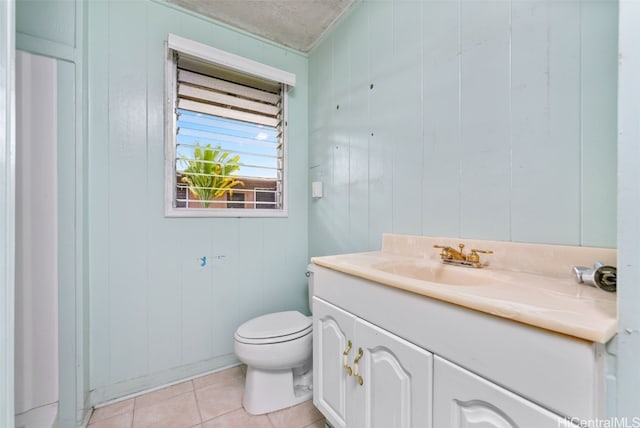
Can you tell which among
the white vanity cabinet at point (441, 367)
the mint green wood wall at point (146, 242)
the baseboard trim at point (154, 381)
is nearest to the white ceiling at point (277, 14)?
the mint green wood wall at point (146, 242)

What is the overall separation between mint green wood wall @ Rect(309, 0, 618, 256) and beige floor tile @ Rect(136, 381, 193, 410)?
4.22 feet

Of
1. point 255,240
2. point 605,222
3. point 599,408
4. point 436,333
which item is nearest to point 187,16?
point 255,240

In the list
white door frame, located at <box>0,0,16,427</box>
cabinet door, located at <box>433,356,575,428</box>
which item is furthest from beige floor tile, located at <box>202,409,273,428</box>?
cabinet door, located at <box>433,356,575,428</box>

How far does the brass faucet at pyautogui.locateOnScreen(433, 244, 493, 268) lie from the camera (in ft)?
3.11

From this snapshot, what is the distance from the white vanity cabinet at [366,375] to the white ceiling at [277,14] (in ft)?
5.64

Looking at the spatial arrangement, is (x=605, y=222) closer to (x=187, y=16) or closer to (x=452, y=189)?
(x=452, y=189)

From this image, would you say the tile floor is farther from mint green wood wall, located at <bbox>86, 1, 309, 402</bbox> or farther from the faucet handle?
the faucet handle

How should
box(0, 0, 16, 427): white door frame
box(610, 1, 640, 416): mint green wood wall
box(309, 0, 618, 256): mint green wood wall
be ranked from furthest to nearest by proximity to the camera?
box(309, 0, 618, 256): mint green wood wall, box(0, 0, 16, 427): white door frame, box(610, 1, 640, 416): mint green wood wall

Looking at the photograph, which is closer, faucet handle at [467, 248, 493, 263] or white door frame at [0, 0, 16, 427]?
white door frame at [0, 0, 16, 427]

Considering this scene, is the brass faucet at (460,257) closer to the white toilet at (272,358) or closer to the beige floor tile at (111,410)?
the white toilet at (272,358)

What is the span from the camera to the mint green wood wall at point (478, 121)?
2.47 feet

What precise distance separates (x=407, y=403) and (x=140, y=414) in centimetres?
140

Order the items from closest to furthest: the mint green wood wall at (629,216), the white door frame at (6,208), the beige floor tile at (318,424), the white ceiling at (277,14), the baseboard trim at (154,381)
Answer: the mint green wood wall at (629,216) < the white door frame at (6,208) < the beige floor tile at (318,424) < the baseboard trim at (154,381) < the white ceiling at (277,14)

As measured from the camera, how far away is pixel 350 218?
63.5 inches
